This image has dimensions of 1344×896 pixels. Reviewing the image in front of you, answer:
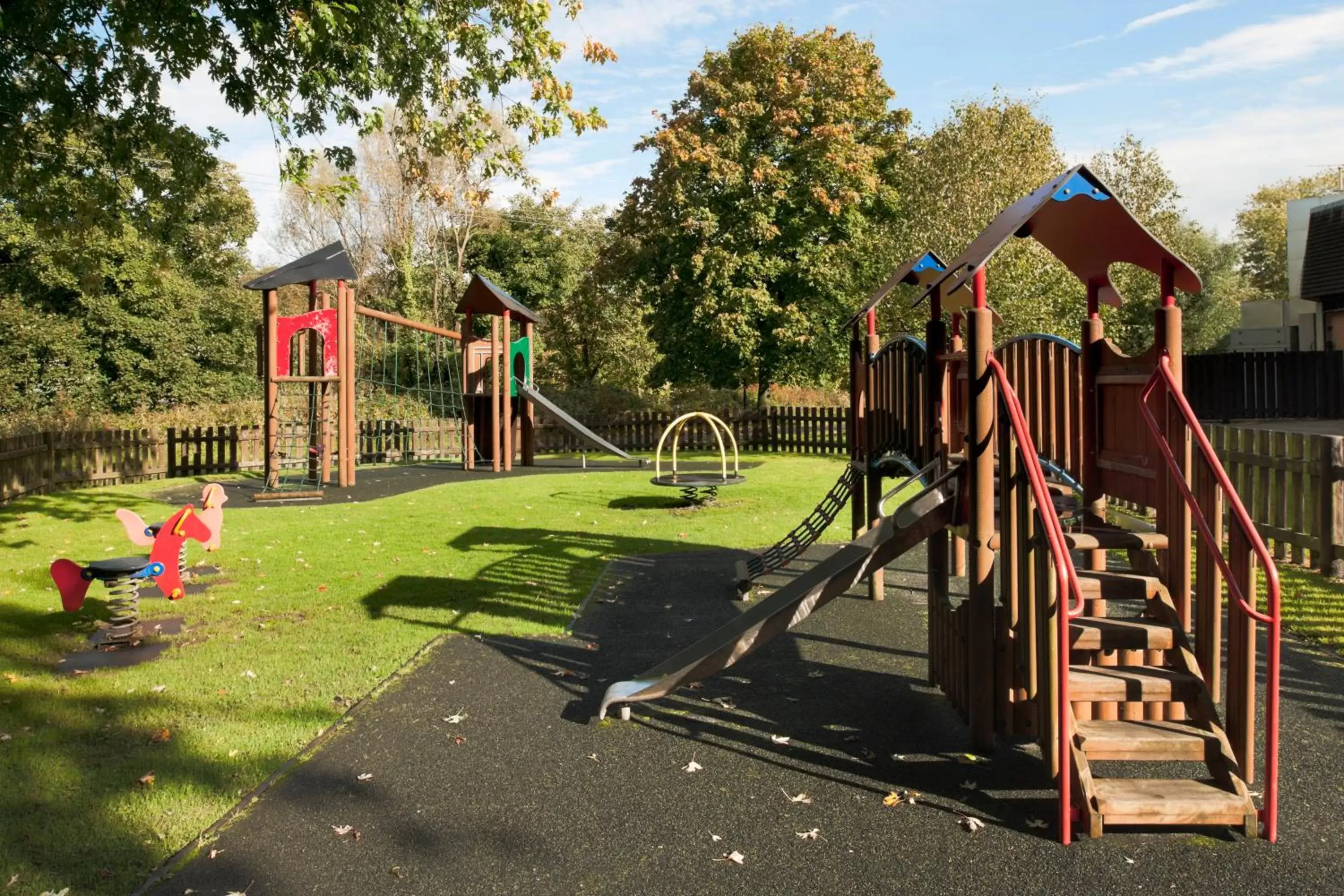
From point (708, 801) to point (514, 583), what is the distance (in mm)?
5315

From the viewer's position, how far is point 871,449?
8844 mm

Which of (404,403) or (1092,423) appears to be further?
(404,403)

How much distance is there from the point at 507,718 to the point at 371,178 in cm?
3974

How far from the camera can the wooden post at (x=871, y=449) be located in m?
8.84

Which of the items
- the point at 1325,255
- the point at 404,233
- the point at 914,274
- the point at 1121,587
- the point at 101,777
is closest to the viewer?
the point at 101,777

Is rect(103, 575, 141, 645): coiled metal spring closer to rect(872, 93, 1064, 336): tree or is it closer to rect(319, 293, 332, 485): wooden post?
rect(319, 293, 332, 485): wooden post

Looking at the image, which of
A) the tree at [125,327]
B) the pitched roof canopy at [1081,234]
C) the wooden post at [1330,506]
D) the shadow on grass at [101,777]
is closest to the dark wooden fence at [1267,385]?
the wooden post at [1330,506]

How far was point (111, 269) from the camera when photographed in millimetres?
30438

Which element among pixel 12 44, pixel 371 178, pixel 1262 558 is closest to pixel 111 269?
pixel 371 178

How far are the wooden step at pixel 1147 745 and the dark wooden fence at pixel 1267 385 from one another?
2626 centimetres

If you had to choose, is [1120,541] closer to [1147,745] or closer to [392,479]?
[1147,745]

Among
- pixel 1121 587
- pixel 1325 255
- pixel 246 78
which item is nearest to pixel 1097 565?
pixel 1121 587

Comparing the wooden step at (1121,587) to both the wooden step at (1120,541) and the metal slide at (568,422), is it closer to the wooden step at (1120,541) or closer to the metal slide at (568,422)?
the wooden step at (1120,541)

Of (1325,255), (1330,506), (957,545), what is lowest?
(957,545)
